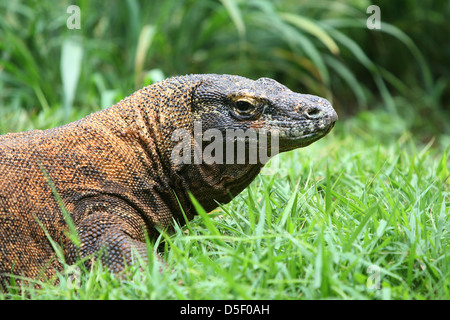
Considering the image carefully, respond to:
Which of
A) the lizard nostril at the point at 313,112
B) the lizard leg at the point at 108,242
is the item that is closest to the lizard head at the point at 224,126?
the lizard nostril at the point at 313,112

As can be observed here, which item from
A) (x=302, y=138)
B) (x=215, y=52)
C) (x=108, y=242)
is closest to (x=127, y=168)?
(x=108, y=242)

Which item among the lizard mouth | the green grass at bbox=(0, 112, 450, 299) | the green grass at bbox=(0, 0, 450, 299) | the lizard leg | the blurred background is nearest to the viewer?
the green grass at bbox=(0, 112, 450, 299)

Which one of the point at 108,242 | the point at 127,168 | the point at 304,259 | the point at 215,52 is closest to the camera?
the point at 304,259

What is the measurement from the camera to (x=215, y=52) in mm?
8484

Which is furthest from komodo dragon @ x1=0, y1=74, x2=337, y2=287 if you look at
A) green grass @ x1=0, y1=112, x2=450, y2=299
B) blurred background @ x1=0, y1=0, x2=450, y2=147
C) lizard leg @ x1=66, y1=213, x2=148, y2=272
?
blurred background @ x1=0, y1=0, x2=450, y2=147

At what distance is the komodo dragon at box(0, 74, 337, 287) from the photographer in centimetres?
303

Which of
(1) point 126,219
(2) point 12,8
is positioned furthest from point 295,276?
(2) point 12,8

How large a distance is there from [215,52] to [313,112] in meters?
5.48

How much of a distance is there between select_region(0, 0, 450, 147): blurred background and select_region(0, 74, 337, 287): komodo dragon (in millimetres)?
2309

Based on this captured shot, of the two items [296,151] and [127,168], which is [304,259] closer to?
[127,168]

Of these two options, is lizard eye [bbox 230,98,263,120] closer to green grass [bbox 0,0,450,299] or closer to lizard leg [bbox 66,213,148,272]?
green grass [bbox 0,0,450,299]

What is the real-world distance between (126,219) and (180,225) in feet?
1.66

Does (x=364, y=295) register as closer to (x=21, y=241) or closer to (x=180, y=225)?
(x=180, y=225)

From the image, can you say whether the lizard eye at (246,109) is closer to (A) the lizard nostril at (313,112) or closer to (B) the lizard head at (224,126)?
(B) the lizard head at (224,126)
